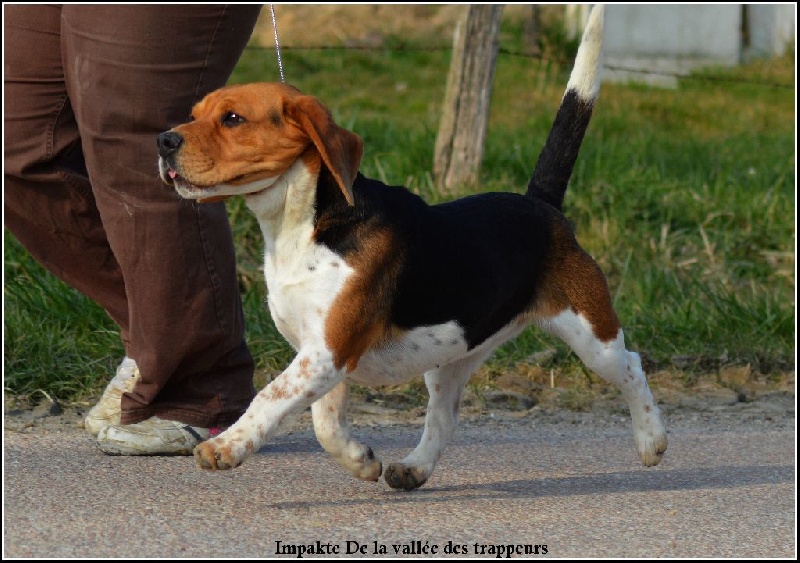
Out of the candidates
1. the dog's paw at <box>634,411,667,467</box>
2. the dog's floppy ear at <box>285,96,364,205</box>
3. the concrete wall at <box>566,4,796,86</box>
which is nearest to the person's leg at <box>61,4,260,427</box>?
the dog's floppy ear at <box>285,96,364,205</box>

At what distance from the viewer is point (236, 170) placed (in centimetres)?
321

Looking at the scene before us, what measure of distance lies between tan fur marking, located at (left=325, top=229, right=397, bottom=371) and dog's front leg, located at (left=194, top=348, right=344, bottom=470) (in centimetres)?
5

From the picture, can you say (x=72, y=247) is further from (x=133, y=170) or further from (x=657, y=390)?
(x=657, y=390)

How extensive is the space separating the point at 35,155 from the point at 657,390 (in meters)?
2.74

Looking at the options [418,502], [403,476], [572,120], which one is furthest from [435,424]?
[572,120]

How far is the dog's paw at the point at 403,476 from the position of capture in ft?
12.1

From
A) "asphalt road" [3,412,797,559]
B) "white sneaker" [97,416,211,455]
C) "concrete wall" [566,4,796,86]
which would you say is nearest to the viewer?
"asphalt road" [3,412,797,559]

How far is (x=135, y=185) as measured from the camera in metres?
3.69

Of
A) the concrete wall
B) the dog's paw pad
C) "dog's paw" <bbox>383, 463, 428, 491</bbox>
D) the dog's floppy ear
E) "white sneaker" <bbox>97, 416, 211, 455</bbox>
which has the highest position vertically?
the dog's floppy ear

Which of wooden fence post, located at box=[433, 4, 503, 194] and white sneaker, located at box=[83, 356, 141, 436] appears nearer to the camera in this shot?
white sneaker, located at box=[83, 356, 141, 436]

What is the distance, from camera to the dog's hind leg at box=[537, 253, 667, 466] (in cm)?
381

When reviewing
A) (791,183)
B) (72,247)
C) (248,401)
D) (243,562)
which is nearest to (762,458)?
(248,401)

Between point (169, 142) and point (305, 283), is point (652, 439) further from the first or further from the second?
point (169, 142)

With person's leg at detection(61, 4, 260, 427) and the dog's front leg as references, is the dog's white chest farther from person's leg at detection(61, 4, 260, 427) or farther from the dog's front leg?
person's leg at detection(61, 4, 260, 427)
